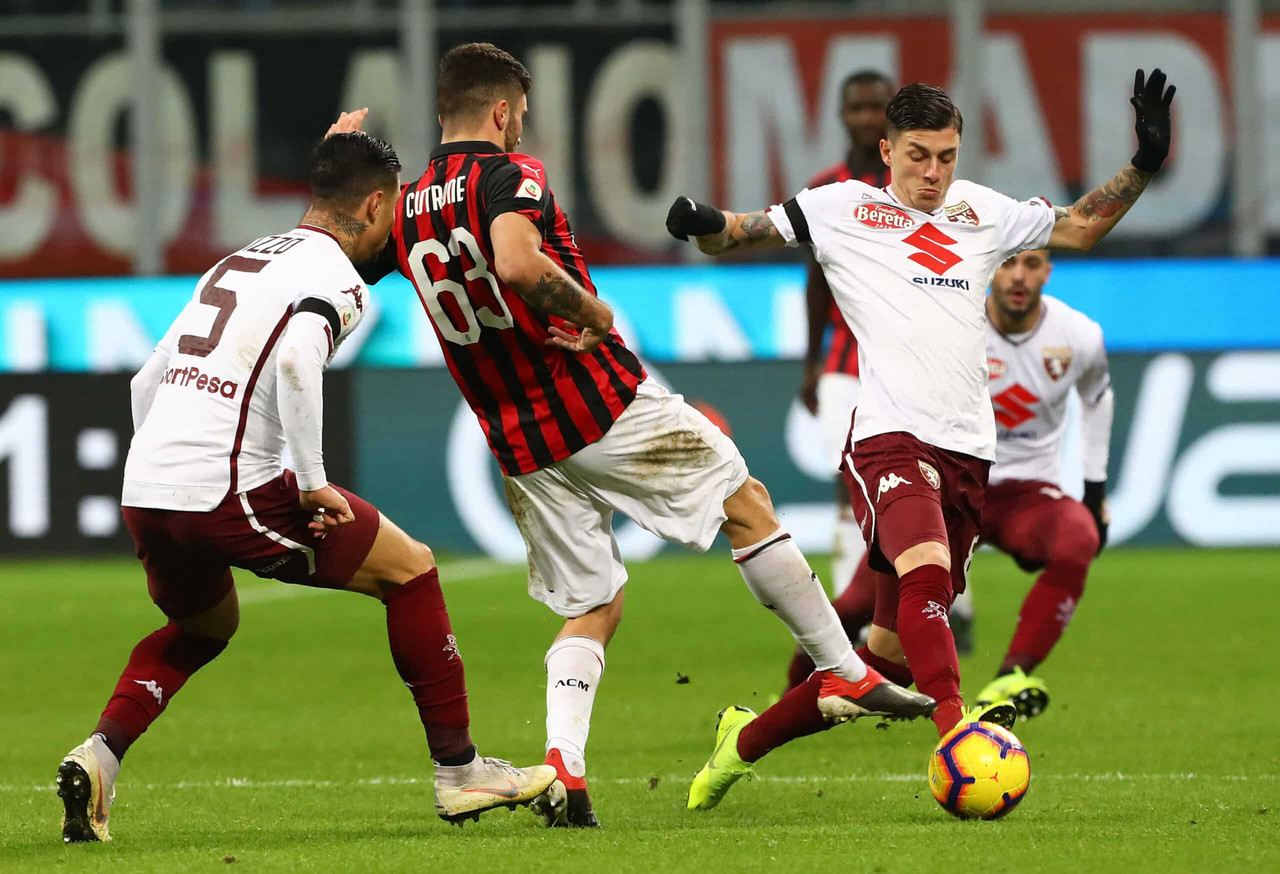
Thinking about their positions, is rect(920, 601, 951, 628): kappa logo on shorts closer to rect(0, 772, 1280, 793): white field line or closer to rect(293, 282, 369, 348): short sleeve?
rect(0, 772, 1280, 793): white field line

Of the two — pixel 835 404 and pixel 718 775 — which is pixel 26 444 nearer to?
pixel 835 404

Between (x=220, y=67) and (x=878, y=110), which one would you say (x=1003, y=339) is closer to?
(x=878, y=110)

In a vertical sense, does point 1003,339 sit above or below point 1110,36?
below

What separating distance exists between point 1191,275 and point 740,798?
10740mm

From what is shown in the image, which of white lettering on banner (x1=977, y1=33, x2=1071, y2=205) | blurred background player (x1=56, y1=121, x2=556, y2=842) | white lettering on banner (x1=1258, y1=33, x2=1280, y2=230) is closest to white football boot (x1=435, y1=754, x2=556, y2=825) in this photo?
blurred background player (x1=56, y1=121, x2=556, y2=842)

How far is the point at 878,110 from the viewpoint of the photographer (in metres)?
7.77

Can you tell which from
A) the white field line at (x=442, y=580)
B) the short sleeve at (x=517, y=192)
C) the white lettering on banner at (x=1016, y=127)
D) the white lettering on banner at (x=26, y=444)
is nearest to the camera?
the short sleeve at (x=517, y=192)

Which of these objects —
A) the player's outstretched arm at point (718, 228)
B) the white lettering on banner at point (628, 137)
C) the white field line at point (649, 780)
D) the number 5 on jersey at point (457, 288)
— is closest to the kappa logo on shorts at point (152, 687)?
the white field line at point (649, 780)

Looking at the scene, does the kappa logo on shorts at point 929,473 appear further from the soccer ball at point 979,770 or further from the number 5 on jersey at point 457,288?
the number 5 on jersey at point 457,288

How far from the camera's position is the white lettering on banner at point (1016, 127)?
18391mm

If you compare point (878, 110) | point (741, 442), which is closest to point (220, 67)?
point (741, 442)

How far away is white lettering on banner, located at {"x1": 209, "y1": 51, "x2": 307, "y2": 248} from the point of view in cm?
1883

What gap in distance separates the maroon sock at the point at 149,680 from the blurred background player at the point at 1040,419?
10.4ft

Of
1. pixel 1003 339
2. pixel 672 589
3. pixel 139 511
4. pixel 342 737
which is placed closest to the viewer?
pixel 139 511
